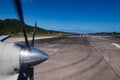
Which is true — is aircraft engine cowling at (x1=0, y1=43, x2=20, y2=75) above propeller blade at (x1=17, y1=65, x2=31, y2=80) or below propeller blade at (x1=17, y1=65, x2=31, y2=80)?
above

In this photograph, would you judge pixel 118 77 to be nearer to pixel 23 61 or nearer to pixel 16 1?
pixel 23 61

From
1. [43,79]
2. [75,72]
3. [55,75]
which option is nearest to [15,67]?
[43,79]

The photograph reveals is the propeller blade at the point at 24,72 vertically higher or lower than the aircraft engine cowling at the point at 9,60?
lower

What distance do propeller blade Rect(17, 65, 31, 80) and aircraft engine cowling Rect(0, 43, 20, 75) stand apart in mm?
239

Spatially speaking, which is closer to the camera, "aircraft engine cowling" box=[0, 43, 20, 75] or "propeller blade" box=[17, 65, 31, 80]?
"aircraft engine cowling" box=[0, 43, 20, 75]

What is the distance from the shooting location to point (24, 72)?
6750 millimetres

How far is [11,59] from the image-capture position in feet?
20.4

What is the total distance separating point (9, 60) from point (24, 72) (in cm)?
83

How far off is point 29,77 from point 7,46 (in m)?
1.46

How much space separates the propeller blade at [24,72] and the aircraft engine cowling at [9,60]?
0.78ft

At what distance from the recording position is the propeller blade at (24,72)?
638cm

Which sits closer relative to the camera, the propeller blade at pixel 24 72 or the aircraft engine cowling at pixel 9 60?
the aircraft engine cowling at pixel 9 60

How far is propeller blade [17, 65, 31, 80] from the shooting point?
6377mm

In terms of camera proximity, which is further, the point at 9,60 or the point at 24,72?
the point at 24,72
